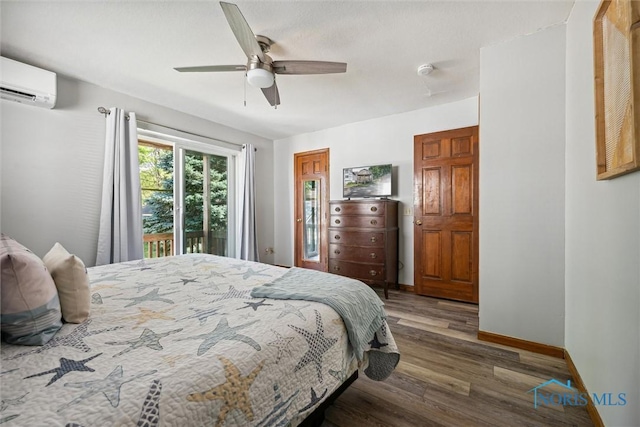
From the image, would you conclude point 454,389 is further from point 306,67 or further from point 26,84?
point 26,84

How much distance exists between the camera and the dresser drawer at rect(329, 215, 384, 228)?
323cm

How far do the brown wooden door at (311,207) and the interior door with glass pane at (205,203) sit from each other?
1196 millimetres

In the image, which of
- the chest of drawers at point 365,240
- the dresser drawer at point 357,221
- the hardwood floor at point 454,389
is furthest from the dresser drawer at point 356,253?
the hardwood floor at point 454,389

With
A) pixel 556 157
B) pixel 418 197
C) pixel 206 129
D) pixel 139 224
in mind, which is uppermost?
pixel 206 129

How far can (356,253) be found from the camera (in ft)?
11.0

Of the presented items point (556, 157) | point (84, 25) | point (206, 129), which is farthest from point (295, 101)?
point (556, 157)

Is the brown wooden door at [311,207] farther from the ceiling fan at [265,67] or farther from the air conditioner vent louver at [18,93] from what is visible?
the air conditioner vent louver at [18,93]

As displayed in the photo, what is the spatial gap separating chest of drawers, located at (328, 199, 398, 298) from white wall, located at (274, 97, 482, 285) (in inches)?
7.6

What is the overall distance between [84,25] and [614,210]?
3366 mm

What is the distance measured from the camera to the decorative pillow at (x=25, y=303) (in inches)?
31.0

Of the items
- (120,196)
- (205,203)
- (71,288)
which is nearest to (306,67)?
(71,288)

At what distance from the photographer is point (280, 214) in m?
4.80

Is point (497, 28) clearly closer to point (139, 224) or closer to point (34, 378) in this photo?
point (34, 378)

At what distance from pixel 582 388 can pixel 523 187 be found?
4.33ft
